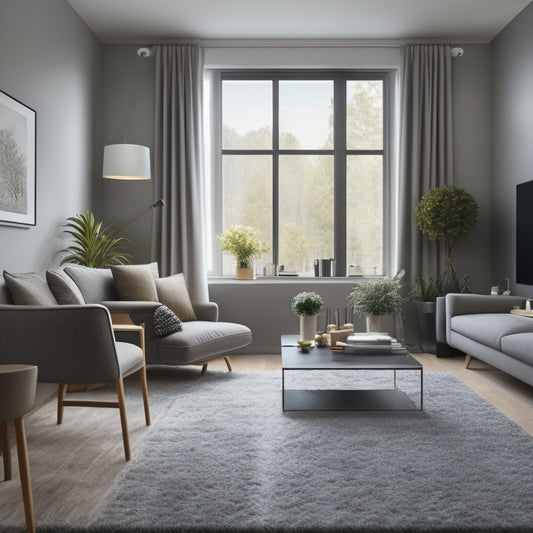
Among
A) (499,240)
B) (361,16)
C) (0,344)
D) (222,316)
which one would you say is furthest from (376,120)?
(0,344)

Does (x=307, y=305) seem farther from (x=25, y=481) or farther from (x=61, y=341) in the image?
(x=25, y=481)

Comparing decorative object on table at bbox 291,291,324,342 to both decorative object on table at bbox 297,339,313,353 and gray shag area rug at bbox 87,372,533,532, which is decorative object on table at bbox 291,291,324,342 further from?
gray shag area rug at bbox 87,372,533,532

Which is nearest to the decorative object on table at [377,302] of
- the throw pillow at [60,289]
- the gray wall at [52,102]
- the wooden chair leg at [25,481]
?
the throw pillow at [60,289]

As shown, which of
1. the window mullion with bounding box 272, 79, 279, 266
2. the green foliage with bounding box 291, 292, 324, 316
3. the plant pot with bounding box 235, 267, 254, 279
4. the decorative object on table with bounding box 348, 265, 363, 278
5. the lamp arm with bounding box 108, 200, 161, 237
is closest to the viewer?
the green foliage with bounding box 291, 292, 324, 316

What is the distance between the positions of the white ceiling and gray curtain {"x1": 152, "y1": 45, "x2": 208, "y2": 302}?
32cm

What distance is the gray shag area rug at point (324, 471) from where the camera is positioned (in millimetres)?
1878

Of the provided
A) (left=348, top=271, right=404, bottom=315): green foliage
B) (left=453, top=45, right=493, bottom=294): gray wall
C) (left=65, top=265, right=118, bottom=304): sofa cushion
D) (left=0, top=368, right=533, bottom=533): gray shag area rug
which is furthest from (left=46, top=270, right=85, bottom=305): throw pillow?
(left=453, top=45, right=493, bottom=294): gray wall

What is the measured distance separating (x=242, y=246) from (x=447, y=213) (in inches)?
74.6

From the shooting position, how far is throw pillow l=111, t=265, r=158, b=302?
13.7 ft

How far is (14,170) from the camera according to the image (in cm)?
372

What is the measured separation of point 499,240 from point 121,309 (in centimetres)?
358

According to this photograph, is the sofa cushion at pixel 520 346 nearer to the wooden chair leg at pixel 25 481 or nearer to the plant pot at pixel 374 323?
the plant pot at pixel 374 323

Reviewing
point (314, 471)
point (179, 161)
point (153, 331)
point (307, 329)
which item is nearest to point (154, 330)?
point (153, 331)

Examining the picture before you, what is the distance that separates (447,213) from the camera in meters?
5.11
